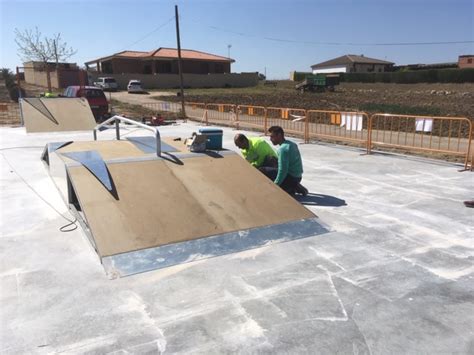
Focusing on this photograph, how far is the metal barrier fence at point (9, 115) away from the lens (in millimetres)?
20500

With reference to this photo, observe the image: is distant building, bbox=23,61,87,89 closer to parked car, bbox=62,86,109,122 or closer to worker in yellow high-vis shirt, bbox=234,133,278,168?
parked car, bbox=62,86,109,122

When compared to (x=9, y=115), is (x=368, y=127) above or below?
above

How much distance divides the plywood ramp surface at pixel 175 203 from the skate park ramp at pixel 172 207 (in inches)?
0.5

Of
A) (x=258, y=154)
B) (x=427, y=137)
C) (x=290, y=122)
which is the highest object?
(x=258, y=154)

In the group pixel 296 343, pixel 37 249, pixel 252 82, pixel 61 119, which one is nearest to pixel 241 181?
pixel 37 249

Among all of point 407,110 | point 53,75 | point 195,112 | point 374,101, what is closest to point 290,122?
point 407,110

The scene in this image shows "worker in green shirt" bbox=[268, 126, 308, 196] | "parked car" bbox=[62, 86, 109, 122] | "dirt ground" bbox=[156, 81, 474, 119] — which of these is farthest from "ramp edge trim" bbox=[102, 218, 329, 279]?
"dirt ground" bbox=[156, 81, 474, 119]

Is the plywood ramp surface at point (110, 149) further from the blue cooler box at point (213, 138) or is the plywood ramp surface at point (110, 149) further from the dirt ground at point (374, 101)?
the dirt ground at point (374, 101)

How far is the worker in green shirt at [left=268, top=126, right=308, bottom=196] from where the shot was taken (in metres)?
6.68

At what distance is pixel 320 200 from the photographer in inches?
280

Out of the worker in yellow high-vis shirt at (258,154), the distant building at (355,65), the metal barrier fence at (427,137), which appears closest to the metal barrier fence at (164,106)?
the metal barrier fence at (427,137)

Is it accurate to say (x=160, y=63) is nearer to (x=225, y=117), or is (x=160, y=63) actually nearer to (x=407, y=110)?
(x=225, y=117)

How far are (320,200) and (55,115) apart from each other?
1459 cm

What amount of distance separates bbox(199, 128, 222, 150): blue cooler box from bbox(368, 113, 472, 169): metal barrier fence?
5.32m
